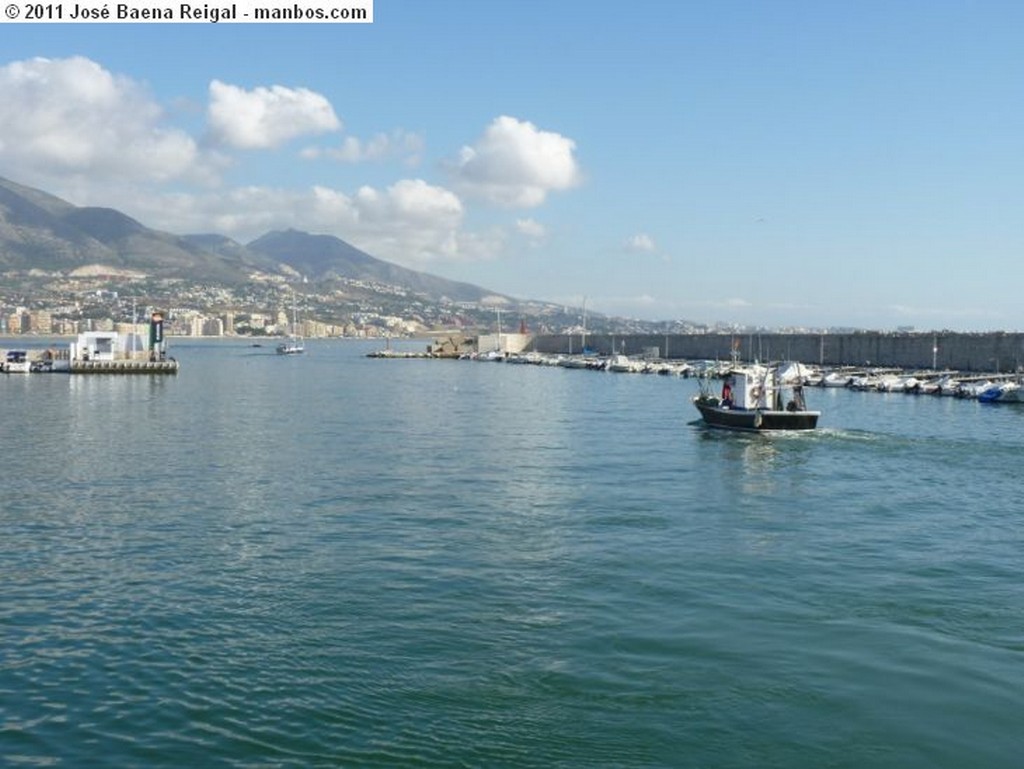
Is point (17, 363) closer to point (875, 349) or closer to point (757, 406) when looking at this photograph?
point (757, 406)

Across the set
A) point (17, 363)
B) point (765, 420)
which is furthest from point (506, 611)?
point (17, 363)

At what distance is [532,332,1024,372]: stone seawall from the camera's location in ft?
352

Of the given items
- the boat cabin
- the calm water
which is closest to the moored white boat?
the calm water

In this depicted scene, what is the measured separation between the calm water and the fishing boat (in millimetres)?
9824

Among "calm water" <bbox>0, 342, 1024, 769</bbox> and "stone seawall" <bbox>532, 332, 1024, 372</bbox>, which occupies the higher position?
"stone seawall" <bbox>532, 332, 1024, 372</bbox>

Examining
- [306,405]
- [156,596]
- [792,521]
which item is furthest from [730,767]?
[306,405]

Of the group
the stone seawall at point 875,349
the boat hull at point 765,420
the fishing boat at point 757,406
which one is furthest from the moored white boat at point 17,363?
the boat hull at point 765,420

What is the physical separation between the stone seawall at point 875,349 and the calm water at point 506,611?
55711mm

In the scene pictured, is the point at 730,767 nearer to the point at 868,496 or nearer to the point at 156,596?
the point at 156,596

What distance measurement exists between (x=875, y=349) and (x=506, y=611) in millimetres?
120044

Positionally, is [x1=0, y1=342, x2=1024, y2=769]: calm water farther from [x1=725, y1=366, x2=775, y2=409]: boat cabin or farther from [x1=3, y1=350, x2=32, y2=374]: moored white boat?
[x1=3, y1=350, x2=32, y2=374]: moored white boat

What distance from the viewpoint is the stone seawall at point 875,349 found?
107188 mm

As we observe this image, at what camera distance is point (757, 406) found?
5300 centimetres

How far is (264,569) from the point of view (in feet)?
70.0
